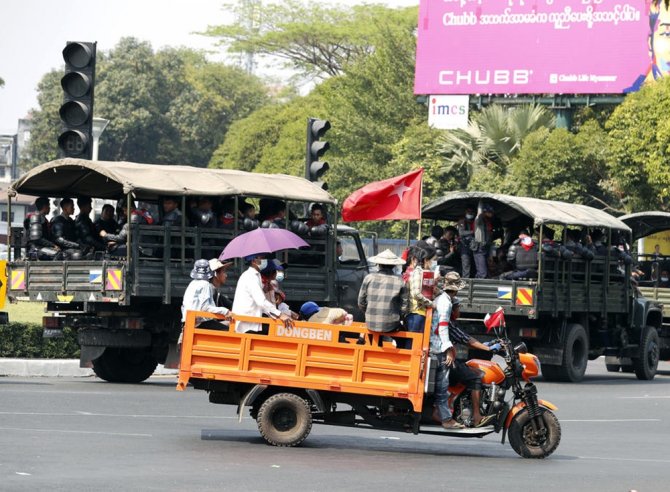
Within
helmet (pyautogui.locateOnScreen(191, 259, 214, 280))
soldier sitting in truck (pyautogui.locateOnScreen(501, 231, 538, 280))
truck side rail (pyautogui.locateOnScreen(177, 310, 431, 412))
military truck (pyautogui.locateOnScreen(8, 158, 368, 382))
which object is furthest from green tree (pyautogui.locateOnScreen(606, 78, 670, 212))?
truck side rail (pyautogui.locateOnScreen(177, 310, 431, 412))

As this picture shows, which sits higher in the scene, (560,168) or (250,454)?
(560,168)

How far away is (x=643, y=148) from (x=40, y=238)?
2410 centimetres

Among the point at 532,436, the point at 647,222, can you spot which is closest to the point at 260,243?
the point at 532,436

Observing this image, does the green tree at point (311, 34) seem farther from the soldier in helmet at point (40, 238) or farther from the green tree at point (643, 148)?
the soldier in helmet at point (40, 238)

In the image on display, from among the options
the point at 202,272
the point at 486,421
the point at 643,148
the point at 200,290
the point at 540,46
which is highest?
the point at 540,46

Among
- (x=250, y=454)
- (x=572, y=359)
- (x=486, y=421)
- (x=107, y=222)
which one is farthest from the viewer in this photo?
(x=572, y=359)

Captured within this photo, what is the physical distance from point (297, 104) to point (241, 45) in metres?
9.06

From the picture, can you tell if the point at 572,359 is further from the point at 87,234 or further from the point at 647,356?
the point at 87,234

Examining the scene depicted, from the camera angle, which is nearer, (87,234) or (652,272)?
(87,234)

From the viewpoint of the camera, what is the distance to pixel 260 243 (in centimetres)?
1333

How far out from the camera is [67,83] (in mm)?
16469

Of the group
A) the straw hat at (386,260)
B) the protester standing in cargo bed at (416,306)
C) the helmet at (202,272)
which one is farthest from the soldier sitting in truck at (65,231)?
the protester standing in cargo bed at (416,306)

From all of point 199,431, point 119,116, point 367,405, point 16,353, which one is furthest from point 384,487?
point 119,116

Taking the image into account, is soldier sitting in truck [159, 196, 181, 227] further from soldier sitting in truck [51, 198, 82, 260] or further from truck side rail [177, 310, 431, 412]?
truck side rail [177, 310, 431, 412]
